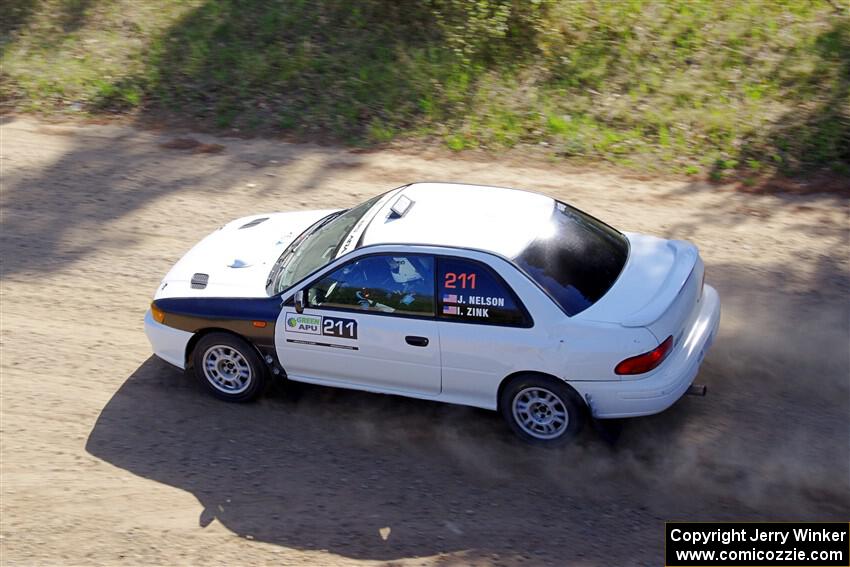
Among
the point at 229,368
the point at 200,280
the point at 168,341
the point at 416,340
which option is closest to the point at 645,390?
the point at 416,340

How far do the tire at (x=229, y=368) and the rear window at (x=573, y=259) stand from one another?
2.33m

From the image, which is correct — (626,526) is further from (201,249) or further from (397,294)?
(201,249)

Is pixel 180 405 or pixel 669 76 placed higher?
pixel 669 76

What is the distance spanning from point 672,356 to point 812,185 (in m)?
5.68

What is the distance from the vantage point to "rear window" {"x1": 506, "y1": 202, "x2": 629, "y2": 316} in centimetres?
673

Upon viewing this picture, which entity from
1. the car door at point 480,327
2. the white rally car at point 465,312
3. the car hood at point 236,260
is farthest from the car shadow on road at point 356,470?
the car hood at point 236,260

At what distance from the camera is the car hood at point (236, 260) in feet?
25.0

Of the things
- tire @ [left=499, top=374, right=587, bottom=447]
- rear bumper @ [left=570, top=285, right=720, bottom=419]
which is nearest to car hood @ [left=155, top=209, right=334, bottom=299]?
tire @ [left=499, top=374, right=587, bottom=447]

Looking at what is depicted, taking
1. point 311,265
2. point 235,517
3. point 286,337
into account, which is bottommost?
point 235,517

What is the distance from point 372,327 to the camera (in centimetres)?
705

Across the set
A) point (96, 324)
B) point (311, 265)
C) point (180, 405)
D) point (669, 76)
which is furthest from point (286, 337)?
point (669, 76)

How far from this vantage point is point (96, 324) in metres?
8.94

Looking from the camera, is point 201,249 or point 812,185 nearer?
point 201,249

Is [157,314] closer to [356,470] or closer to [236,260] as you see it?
[236,260]
